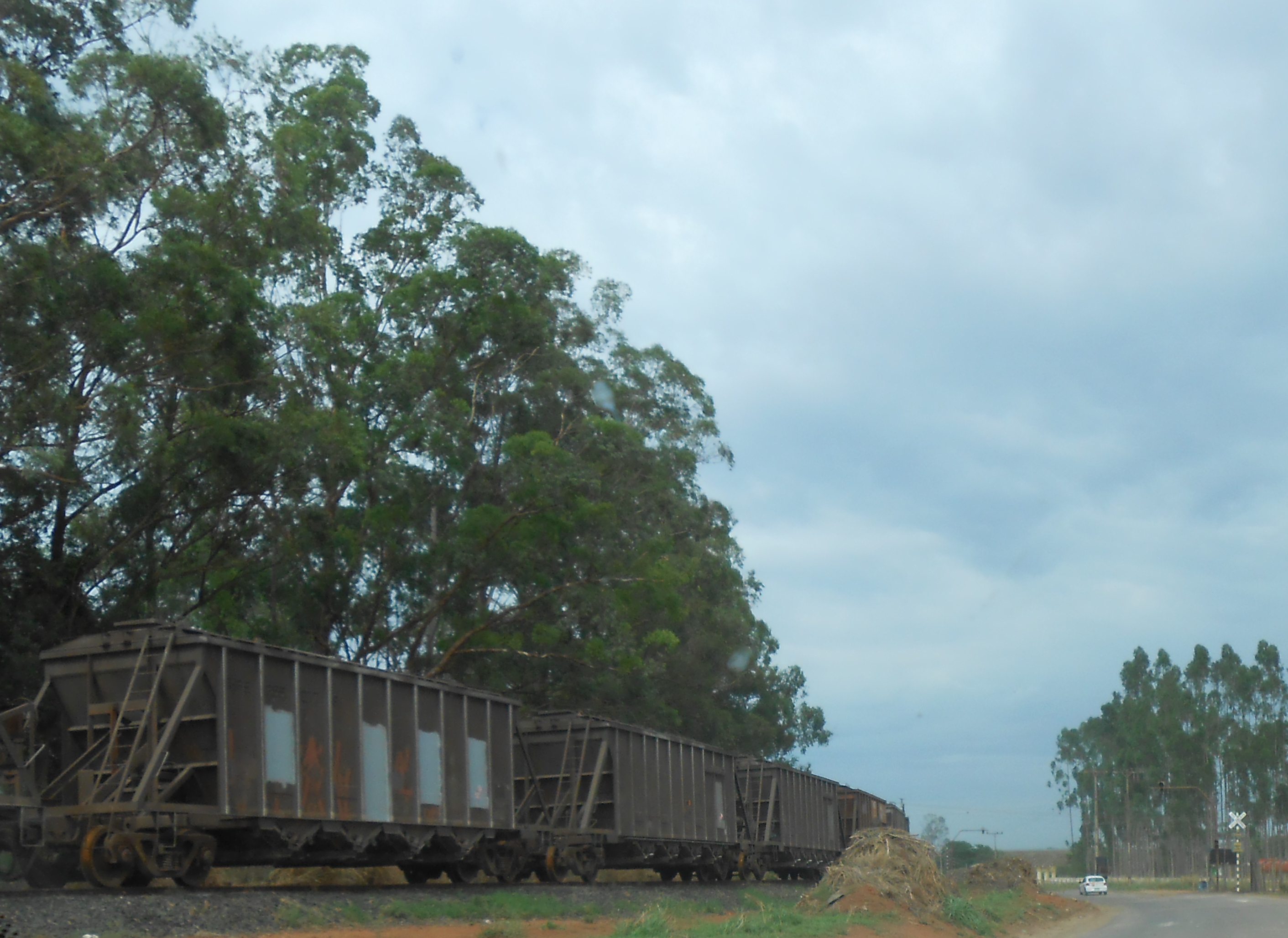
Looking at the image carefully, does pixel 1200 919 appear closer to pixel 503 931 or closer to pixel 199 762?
pixel 503 931

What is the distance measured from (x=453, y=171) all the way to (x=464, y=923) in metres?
28.2

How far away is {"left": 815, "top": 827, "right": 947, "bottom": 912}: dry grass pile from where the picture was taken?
21844 mm

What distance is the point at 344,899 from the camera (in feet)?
50.7

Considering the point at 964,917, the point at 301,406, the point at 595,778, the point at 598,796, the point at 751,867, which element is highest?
the point at 301,406

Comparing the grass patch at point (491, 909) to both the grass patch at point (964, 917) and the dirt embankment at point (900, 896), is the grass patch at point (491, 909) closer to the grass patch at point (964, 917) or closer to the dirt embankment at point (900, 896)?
the dirt embankment at point (900, 896)

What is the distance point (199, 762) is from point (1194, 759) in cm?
10969

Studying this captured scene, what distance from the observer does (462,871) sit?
21594 millimetres

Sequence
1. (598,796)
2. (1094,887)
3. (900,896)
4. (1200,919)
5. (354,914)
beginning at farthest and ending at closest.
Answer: (1094,887) < (1200,919) < (598,796) < (900,896) < (354,914)

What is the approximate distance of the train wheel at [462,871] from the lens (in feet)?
70.6

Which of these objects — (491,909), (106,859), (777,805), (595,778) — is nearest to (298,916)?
(106,859)

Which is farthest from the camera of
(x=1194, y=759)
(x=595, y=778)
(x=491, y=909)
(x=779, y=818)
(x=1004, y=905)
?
(x=1194, y=759)

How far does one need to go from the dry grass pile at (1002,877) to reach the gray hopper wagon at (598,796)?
17.4m

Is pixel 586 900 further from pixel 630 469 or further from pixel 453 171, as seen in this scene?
pixel 453 171

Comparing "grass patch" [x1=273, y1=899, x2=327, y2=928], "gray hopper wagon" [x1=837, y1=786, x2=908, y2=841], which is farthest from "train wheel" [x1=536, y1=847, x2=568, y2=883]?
"gray hopper wagon" [x1=837, y1=786, x2=908, y2=841]
